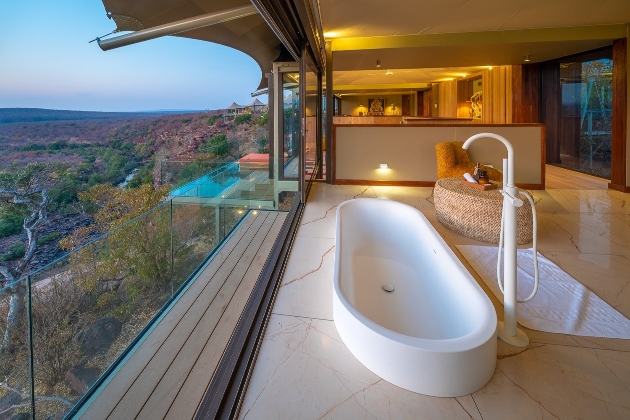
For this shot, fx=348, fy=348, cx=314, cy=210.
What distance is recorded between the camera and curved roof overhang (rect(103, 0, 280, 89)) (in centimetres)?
229

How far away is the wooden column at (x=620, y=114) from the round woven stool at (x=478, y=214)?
9.05ft

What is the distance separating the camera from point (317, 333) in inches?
61.6

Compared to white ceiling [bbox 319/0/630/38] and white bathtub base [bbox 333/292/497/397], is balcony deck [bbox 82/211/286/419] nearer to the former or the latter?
white bathtub base [bbox 333/292/497/397]

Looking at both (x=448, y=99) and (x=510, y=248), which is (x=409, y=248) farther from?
(x=448, y=99)

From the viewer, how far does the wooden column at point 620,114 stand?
4555 mm

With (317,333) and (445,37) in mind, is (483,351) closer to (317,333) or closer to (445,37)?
(317,333)

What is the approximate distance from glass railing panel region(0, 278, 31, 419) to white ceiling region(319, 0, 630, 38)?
12.4 ft

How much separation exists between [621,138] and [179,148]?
5517mm

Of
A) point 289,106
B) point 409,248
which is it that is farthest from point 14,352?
point 289,106

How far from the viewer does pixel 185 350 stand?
2084 millimetres

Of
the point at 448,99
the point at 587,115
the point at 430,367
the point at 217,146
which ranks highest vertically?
the point at 448,99

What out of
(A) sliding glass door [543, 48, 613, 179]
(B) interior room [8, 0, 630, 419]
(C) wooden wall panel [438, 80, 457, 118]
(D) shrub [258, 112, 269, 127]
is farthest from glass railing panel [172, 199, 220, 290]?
(C) wooden wall panel [438, 80, 457, 118]

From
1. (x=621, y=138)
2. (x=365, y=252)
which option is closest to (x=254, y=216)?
(x=365, y=252)

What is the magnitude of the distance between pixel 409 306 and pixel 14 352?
181 centimetres
